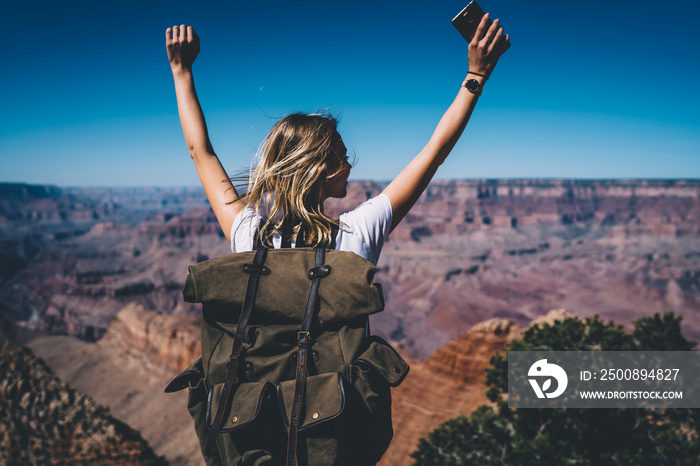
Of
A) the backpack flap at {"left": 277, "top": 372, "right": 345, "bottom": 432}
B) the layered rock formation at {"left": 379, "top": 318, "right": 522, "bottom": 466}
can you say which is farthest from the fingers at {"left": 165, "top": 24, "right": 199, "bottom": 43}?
the layered rock formation at {"left": 379, "top": 318, "right": 522, "bottom": 466}

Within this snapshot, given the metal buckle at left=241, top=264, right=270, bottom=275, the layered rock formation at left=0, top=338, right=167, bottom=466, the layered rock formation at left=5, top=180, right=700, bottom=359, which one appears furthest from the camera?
the layered rock formation at left=5, top=180, right=700, bottom=359

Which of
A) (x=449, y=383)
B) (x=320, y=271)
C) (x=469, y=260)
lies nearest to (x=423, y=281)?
(x=469, y=260)

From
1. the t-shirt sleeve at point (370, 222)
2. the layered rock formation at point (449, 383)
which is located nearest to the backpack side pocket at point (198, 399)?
the t-shirt sleeve at point (370, 222)

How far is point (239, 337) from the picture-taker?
1.18 metres

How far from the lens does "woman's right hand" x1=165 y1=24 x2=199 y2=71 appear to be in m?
1.69

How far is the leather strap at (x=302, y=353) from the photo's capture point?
1.11 metres

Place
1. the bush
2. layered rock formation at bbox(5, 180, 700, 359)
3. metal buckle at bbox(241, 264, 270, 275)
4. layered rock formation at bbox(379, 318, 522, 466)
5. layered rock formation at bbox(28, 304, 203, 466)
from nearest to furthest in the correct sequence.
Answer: metal buckle at bbox(241, 264, 270, 275) → the bush → layered rock formation at bbox(379, 318, 522, 466) → layered rock formation at bbox(28, 304, 203, 466) → layered rock formation at bbox(5, 180, 700, 359)

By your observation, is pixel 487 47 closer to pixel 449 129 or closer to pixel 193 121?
pixel 449 129

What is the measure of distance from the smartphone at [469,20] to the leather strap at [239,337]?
113cm

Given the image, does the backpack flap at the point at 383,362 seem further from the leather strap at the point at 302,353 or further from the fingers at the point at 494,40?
the fingers at the point at 494,40

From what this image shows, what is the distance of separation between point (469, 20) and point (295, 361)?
1370 millimetres

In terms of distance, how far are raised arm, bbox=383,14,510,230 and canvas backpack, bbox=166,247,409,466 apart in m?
0.37

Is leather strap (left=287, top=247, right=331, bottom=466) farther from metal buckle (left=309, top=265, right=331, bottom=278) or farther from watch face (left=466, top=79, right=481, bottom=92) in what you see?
watch face (left=466, top=79, right=481, bottom=92)

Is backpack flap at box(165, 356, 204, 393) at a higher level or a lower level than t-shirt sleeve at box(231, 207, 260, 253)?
lower
